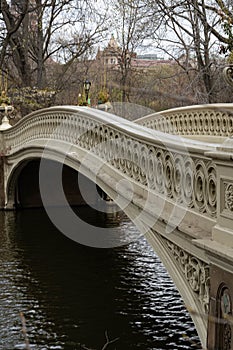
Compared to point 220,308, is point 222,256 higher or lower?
higher

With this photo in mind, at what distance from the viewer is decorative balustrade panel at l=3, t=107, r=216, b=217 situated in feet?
17.3

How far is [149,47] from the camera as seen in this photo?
22.2m

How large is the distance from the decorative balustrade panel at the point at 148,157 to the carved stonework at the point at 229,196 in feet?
1.16

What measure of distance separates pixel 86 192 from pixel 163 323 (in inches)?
447

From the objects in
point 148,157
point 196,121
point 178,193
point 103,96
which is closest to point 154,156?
point 148,157

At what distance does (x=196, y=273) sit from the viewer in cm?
545

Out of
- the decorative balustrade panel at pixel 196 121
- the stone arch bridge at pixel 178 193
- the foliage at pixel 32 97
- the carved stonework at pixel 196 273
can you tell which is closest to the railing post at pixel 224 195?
the stone arch bridge at pixel 178 193

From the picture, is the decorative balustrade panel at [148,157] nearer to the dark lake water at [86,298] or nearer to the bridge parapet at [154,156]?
the bridge parapet at [154,156]

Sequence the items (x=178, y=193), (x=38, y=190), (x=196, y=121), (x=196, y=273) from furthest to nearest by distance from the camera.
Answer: (x=38, y=190)
(x=196, y=121)
(x=178, y=193)
(x=196, y=273)

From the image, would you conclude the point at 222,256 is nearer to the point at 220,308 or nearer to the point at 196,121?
the point at 220,308

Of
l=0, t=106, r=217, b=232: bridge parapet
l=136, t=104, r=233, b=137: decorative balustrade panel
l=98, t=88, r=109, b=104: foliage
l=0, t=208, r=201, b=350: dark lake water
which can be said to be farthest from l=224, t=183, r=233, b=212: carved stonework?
l=98, t=88, r=109, b=104: foliage

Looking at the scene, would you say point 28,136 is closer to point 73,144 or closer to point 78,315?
point 73,144

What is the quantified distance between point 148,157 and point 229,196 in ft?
7.77

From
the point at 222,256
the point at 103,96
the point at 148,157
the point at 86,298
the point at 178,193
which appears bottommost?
the point at 86,298
